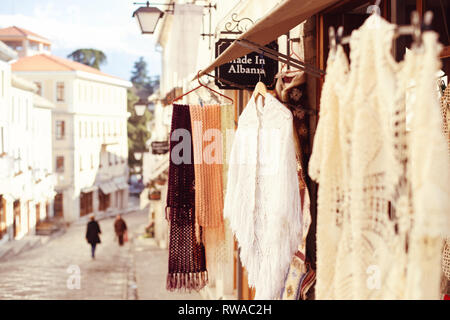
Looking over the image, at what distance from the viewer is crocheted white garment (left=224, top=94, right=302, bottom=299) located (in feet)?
9.46

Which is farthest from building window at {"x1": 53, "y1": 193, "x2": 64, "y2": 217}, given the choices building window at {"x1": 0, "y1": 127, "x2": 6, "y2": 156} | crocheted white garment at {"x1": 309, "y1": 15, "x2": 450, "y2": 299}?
crocheted white garment at {"x1": 309, "y1": 15, "x2": 450, "y2": 299}

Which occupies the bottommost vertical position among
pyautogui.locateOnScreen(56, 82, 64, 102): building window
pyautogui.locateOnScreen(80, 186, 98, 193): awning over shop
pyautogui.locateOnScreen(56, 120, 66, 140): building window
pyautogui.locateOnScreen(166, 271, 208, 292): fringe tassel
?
pyautogui.locateOnScreen(80, 186, 98, 193): awning over shop

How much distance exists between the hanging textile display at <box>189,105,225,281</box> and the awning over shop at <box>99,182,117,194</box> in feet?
114

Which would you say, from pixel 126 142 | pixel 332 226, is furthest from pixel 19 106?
pixel 332 226

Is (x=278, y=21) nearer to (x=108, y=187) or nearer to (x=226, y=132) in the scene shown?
(x=226, y=132)

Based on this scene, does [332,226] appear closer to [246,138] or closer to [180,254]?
[246,138]

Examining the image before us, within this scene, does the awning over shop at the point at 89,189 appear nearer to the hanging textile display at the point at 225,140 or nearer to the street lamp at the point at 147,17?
the street lamp at the point at 147,17

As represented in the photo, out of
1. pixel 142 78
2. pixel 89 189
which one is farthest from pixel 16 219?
pixel 142 78

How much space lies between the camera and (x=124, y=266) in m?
17.0

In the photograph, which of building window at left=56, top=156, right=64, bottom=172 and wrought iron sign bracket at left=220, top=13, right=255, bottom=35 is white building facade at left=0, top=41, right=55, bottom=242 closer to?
building window at left=56, top=156, right=64, bottom=172

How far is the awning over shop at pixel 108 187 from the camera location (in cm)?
3784

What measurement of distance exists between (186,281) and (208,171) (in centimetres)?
80

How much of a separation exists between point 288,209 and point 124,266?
14.9 metres

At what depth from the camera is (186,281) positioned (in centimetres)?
388
